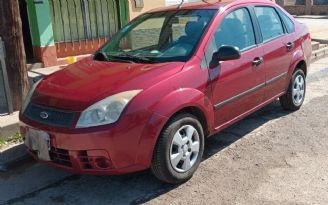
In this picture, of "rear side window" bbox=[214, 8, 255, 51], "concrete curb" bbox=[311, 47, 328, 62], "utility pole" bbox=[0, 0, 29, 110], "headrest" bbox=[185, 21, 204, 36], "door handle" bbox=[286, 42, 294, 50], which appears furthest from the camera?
"concrete curb" bbox=[311, 47, 328, 62]

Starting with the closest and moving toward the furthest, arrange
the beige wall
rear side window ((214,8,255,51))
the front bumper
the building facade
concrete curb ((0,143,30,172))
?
the front bumper → rear side window ((214,8,255,51)) → concrete curb ((0,143,30,172)) → the building facade → the beige wall

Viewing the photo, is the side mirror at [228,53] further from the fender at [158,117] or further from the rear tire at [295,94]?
the rear tire at [295,94]

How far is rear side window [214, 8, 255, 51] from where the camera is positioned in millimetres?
4523

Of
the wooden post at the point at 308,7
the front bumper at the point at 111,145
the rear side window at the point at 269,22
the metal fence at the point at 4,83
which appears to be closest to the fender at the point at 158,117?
the front bumper at the point at 111,145

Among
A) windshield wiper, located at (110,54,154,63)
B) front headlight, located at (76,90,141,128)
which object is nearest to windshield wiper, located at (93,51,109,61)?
windshield wiper, located at (110,54,154,63)

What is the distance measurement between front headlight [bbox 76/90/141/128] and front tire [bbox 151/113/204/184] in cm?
44

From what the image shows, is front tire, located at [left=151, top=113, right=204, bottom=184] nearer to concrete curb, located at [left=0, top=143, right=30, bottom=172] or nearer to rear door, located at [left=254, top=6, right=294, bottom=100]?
rear door, located at [left=254, top=6, right=294, bottom=100]

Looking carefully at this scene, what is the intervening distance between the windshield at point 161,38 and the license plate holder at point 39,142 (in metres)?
1.19

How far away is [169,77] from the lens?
12.6 ft

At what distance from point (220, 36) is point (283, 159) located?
141 centimetres

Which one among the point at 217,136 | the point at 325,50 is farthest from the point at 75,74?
the point at 325,50

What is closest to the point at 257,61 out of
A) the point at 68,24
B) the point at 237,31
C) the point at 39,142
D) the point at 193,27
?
the point at 237,31

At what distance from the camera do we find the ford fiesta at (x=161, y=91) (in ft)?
11.6

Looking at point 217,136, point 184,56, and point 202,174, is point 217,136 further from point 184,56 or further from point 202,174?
point 184,56
